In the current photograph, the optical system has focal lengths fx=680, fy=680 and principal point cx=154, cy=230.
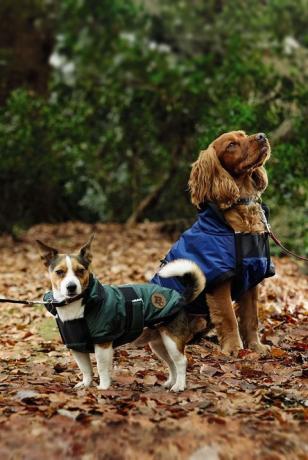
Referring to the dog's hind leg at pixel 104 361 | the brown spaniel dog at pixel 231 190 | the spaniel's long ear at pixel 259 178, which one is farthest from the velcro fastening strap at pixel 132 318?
the spaniel's long ear at pixel 259 178

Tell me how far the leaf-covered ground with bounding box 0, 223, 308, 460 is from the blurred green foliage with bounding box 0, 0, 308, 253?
536cm

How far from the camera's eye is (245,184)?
19.9ft

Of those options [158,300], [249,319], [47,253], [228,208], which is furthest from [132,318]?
[249,319]

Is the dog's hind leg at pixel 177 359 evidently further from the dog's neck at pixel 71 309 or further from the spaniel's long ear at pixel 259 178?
the spaniel's long ear at pixel 259 178

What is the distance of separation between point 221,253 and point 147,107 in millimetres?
10440

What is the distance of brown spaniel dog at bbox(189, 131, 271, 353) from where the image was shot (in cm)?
580

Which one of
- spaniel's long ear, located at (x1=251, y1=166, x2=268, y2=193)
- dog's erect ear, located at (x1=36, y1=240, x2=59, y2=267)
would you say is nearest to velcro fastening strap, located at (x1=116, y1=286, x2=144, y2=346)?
dog's erect ear, located at (x1=36, y1=240, x2=59, y2=267)

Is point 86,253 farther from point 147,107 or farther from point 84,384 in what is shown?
point 147,107

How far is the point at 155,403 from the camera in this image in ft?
13.8

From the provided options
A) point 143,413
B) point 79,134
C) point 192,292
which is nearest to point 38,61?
point 79,134

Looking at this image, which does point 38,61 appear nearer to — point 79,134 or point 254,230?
point 79,134

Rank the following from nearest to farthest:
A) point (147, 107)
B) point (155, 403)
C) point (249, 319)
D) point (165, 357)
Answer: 1. point (155, 403)
2. point (165, 357)
3. point (249, 319)
4. point (147, 107)

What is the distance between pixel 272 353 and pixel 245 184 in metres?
1.50

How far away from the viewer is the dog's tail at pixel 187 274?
489cm
